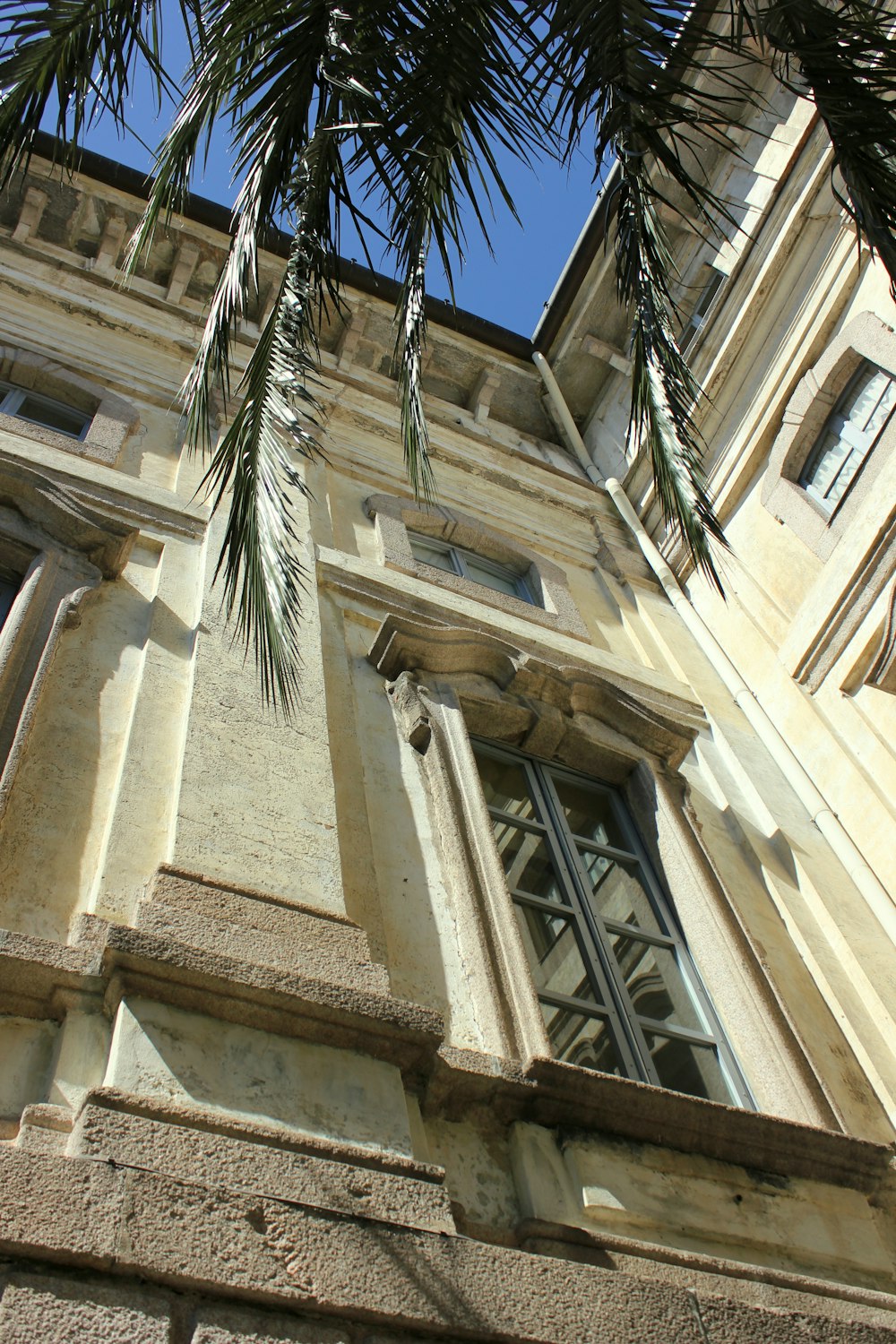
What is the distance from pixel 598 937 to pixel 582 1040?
59 centimetres

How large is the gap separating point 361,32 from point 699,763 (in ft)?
14.8

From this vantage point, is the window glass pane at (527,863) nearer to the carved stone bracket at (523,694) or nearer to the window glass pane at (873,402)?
the carved stone bracket at (523,694)

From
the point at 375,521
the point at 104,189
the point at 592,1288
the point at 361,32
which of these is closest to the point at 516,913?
the point at 592,1288

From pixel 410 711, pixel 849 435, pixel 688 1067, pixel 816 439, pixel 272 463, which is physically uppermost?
pixel 849 435

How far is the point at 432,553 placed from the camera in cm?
933

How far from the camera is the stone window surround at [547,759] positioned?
15.3 feet

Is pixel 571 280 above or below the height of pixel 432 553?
above

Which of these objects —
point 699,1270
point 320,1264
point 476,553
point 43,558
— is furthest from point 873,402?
point 320,1264

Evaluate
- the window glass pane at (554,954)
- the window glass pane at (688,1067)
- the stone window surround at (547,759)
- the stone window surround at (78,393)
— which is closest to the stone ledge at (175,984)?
the stone window surround at (547,759)

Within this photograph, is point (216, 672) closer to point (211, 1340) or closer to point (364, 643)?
point (364, 643)

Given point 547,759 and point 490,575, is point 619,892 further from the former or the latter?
point 490,575

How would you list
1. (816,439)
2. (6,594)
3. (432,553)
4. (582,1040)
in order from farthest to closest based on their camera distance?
(432,553), (816,439), (6,594), (582,1040)

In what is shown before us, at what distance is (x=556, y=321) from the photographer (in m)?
12.5

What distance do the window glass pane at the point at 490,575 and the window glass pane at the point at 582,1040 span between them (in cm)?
488
